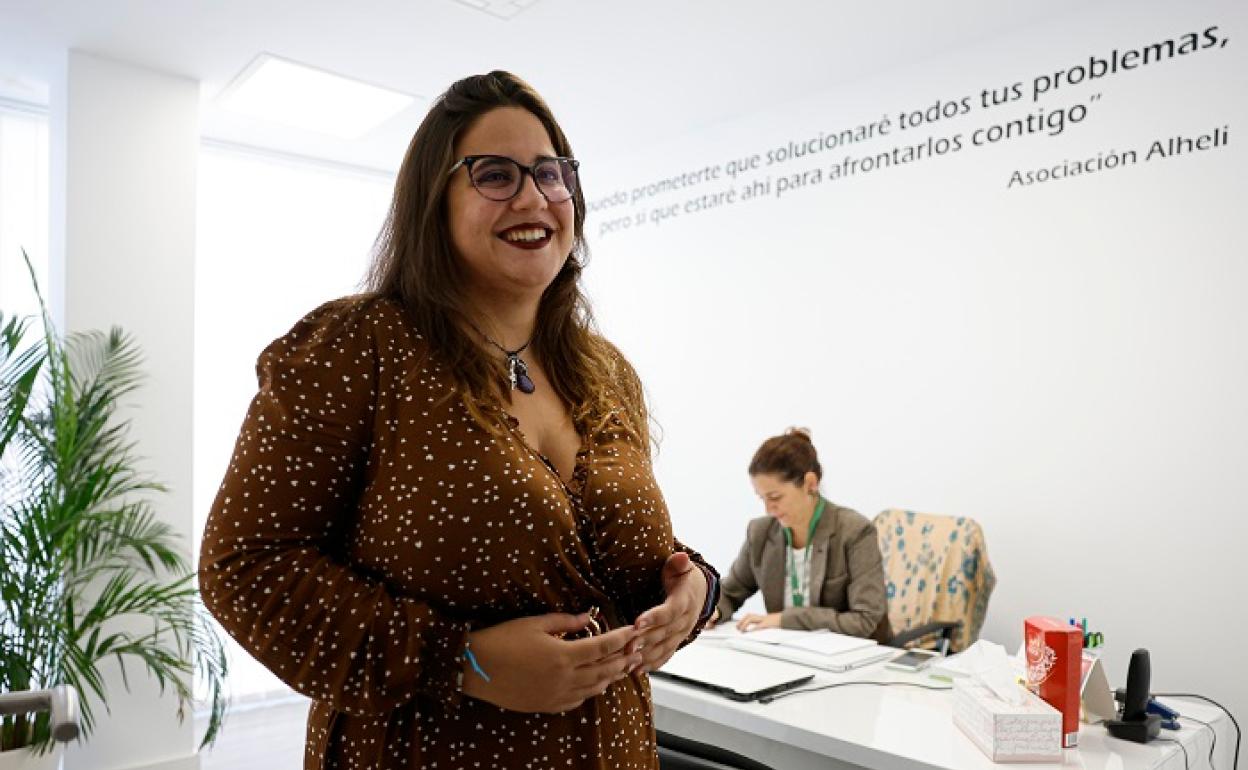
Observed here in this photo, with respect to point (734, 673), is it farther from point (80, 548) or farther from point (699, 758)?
point (80, 548)

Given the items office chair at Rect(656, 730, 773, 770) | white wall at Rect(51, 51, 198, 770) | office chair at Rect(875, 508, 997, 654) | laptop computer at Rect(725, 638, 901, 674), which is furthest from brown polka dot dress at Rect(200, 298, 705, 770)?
white wall at Rect(51, 51, 198, 770)

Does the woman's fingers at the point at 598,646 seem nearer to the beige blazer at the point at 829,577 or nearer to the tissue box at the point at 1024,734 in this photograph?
the tissue box at the point at 1024,734

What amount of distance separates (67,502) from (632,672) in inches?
108

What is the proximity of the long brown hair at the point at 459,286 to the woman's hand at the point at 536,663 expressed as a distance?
230 mm

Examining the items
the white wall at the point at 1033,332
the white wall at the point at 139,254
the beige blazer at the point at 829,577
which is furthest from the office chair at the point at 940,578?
the white wall at the point at 139,254

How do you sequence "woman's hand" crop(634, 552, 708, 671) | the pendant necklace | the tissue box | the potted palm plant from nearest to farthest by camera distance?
1. "woman's hand" crop(634, 552, 708, 671)
2. the pendant necklace
3. the tissue box
4. the potted palm plant

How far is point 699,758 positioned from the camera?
1.53 meters

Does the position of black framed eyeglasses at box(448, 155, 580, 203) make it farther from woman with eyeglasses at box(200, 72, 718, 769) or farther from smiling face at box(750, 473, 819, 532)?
smiling face at box(750, 473, 819, 532)

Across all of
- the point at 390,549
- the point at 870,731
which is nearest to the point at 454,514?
the point at 390,549

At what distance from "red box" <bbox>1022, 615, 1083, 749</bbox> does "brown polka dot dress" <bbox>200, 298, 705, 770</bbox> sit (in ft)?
3.38

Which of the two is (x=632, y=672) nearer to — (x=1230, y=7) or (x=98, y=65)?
(x=1230, y=7)

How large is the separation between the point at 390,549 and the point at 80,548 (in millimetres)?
3068

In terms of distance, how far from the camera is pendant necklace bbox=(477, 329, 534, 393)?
1.14 metres

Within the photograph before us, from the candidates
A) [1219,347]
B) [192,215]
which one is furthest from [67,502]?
[1219,347]
